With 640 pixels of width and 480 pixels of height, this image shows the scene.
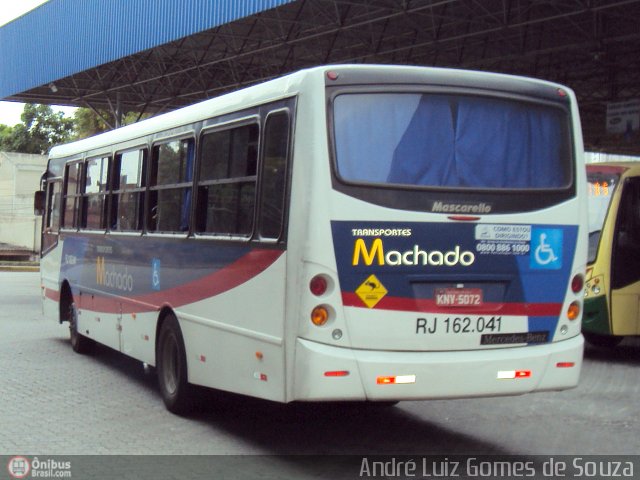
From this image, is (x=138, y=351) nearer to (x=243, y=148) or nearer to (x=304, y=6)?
(x=243, y=148)

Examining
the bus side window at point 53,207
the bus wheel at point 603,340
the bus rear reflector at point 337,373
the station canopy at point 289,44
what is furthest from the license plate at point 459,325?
the station canopy at point 289,44

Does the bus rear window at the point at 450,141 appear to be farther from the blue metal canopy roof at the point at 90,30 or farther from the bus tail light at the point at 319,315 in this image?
the blue metal canopy roof at the point at 90,30

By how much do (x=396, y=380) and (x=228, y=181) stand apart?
2393mm

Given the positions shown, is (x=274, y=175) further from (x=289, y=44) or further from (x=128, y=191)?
(x=289, y=44)

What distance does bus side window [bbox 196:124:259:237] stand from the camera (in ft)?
26.6

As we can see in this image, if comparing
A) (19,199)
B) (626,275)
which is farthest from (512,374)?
(19,199)

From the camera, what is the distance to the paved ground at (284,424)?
8.12 m

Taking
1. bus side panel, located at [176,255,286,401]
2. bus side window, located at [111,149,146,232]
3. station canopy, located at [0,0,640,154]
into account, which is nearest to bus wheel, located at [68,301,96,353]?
bus side window, located at [111,149,146,232]

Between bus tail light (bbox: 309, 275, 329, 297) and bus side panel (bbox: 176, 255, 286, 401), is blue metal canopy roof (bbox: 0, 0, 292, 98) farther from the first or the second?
bus tail light (bbox: 309, 275, 329, 297)

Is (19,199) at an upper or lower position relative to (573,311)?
upper

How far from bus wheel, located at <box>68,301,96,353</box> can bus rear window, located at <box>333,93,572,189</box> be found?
7253 millimetres

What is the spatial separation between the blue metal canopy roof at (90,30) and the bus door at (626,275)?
27.9 feet

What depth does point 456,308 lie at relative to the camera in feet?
24.4

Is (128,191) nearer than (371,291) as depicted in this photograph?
No
